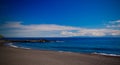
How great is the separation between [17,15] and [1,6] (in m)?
0.49

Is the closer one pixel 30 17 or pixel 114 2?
pixel 114 2

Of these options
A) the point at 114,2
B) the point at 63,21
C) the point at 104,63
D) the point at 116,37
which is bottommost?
the point at 104,63

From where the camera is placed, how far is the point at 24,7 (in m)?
4.88

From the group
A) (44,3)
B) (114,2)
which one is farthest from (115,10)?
(44,3)

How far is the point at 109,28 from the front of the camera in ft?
15.4

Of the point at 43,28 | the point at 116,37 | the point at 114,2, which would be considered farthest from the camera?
the point at 43,28

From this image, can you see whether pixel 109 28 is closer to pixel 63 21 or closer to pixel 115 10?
pixel 115 10

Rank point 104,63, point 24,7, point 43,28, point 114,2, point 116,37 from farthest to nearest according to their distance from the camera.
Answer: point 43,28, point 24,7, point 116,37, point 114,2, point 104,63

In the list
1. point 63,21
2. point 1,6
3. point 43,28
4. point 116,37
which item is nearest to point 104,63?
point 116,37

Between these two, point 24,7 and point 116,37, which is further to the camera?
point 24,7

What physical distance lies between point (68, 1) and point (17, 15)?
1482 mm

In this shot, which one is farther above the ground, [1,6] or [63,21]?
[1,6]

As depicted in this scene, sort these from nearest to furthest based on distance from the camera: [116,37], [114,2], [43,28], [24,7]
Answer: [114,2]
[116,37]
[24,7]
[43,28]

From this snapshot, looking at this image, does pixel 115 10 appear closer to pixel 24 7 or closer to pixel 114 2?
pixel 114 2
